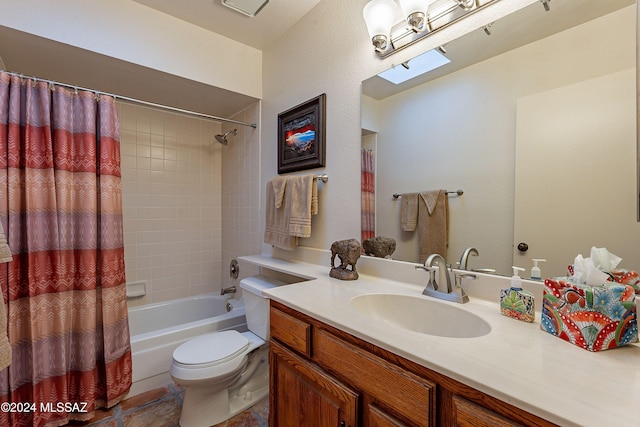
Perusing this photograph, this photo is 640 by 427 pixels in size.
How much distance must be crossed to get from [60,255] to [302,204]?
4.50ft

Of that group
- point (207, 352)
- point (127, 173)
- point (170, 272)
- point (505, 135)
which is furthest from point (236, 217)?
point (505, 135)

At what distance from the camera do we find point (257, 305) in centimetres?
164

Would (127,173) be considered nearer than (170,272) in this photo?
Yes

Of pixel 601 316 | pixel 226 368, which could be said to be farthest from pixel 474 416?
pixel 226 368

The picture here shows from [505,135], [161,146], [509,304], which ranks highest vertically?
[161,146]

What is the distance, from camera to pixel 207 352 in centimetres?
144

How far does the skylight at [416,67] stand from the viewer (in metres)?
1.19

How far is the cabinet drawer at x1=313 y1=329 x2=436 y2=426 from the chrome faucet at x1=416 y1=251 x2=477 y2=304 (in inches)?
16.7

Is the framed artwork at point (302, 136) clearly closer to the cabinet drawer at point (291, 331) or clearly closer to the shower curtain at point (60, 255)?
the cabinet drawer at point (291, 331)

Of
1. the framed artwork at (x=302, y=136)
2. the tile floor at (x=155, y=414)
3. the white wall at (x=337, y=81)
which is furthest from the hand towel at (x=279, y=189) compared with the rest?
the tile floor at (x=155, y=414)

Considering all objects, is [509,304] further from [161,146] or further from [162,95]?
[161,146]

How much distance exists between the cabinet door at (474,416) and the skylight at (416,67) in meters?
1.22

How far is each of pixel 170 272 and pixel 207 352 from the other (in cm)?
145

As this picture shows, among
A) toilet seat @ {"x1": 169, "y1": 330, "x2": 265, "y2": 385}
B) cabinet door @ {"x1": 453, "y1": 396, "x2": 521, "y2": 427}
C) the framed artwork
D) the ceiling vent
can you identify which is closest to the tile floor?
toilet seat @ {"x1": 169, "y1": 330, "x2": 265, "y2": 385}
